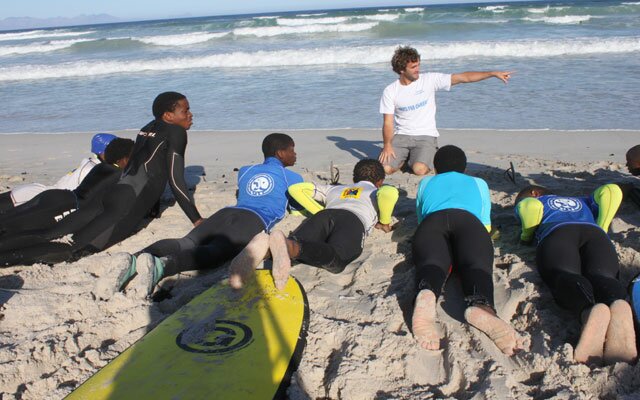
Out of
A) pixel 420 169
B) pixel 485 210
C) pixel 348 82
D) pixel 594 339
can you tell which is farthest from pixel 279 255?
pixel 348 82

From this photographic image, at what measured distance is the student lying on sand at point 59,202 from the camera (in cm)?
475

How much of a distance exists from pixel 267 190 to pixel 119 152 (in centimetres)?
153

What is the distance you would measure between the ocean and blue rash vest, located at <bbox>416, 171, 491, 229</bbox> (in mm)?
4853

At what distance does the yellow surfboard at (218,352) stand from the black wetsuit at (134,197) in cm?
153

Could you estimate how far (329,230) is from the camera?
4.35 metres

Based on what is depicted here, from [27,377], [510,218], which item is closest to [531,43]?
[510,218]

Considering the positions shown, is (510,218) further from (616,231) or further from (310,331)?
(310,331)

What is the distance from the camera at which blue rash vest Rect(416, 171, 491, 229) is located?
406 cm

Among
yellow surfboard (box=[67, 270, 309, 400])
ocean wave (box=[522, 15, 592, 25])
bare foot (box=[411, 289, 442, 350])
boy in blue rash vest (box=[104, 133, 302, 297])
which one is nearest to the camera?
yellow surfboard (box=[67, 270, 309, 400])

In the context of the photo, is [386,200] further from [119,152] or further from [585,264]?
[119,152]

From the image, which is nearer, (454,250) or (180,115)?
(454,250)

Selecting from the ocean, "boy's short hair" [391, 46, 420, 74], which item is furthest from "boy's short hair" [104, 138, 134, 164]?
the ocean

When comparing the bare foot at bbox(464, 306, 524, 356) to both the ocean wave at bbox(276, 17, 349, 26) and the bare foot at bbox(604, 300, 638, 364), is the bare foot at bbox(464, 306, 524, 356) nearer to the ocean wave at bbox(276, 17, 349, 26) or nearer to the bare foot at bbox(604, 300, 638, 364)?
the bare foot at bbox(604, 300, 638, 364)

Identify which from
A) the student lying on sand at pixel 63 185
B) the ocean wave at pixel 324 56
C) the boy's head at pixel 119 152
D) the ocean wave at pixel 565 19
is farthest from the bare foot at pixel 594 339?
the ocean wave at pixel 565 19
